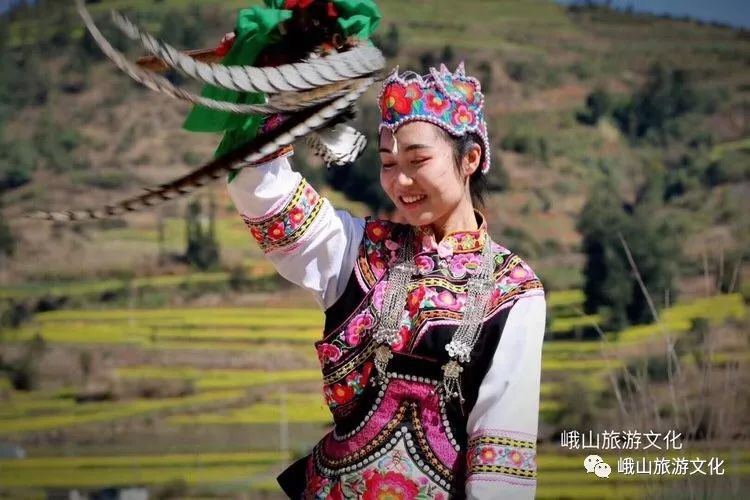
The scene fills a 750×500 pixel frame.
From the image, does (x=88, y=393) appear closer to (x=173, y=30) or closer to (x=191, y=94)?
(x=173, y=30)

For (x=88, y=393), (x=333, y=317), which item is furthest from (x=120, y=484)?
(x=333, y=317)

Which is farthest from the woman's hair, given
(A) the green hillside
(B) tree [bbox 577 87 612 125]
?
(B) tree [bbox 577 87 612 125]

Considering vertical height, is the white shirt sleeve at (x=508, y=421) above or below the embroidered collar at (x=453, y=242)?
below

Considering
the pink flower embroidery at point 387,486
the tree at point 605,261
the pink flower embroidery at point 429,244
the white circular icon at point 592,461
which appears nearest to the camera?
the pink flower embroidery at point 387,486

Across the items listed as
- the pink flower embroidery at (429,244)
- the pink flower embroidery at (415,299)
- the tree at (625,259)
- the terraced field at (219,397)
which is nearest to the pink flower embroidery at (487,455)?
the pink flower embroidery at (415,299)

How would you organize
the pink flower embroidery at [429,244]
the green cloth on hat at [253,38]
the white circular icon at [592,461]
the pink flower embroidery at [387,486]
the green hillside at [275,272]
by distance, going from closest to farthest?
the green cloth on hat at [253,38], the pink flower embroidery at [387,486], the pink flower embroidery at [429,244], the white circular icon at [592,461], the green hillside at [275,272]

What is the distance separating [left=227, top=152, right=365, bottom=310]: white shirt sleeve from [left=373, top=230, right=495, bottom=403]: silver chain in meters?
0.10

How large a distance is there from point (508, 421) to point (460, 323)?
0.18 metres

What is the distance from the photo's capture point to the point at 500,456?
2020 mm

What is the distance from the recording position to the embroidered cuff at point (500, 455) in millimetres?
2018

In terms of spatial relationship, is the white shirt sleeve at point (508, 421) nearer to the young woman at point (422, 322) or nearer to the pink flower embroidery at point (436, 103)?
the young woman at point (422, 322)

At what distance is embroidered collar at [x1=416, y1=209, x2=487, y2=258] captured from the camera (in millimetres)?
2182

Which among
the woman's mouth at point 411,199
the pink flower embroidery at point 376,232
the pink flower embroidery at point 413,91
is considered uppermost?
the pink flower embroidery at point 413,91

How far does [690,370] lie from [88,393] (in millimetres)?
3394
